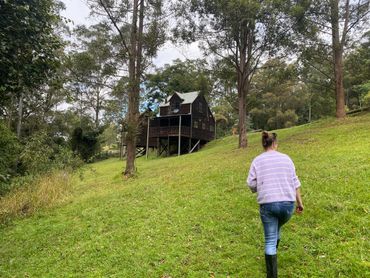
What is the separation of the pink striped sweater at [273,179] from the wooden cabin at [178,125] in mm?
24808

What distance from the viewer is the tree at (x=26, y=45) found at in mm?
4228

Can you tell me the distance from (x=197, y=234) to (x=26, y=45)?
4.28m

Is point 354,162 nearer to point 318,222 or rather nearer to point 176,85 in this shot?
point 318,222

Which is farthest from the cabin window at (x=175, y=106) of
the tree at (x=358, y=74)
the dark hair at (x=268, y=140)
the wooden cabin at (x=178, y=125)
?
the dark hair at (x=268, y=140)

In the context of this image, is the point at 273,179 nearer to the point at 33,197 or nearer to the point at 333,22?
the point at 33,197

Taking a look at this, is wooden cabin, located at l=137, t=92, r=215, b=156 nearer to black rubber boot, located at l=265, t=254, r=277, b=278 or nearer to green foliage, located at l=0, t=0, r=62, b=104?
green foliage, located at l=0, t=0, r=62, b=104

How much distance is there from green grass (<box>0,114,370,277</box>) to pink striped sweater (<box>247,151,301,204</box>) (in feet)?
3.55

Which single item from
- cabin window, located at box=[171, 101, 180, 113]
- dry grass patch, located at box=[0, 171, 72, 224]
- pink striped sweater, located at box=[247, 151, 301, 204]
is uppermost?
cabin window, located at box=[171, 101, 180, 113]

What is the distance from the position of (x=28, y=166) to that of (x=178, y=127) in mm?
17915

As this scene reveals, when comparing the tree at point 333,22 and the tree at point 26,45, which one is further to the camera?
the tree at point 333,22

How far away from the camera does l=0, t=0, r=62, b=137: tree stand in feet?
13.9

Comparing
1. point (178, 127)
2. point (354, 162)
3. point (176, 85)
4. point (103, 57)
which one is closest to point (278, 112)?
point (176, 85)

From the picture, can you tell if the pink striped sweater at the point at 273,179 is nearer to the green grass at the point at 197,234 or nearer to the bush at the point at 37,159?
the green grass at the point at 197,234

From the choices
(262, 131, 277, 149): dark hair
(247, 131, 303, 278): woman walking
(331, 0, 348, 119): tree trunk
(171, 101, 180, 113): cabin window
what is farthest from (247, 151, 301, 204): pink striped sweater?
(171, 101, 180, 113): cabin window
